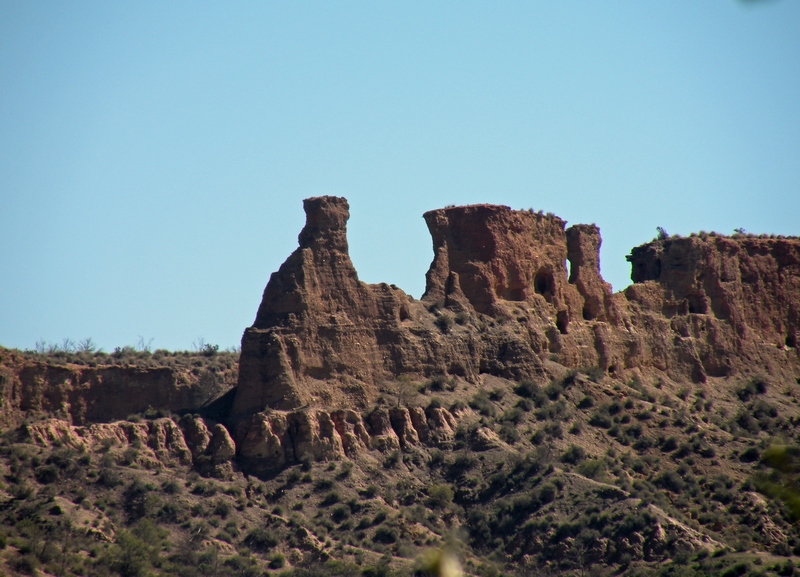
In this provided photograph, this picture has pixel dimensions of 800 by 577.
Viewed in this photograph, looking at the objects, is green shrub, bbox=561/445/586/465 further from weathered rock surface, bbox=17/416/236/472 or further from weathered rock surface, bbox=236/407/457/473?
weathered rock surface, bbox=17/416/236/472

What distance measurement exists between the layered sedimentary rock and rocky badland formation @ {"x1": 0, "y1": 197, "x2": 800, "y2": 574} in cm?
8

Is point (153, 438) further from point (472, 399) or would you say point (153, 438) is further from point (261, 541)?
point (472, 399)

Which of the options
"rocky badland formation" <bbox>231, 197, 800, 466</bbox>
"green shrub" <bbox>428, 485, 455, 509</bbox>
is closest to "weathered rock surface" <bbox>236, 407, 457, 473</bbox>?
"rocky badland formation" <bbox>231, 197, 800, 466</bbox>

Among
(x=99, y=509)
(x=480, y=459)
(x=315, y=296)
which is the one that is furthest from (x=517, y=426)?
(x=99, y=509)

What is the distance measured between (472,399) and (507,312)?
498cm

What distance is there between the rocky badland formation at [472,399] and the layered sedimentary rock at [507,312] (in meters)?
0.08

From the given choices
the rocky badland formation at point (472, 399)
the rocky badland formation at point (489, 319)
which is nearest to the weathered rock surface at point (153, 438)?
the rocky badland formation at point (472, 399)

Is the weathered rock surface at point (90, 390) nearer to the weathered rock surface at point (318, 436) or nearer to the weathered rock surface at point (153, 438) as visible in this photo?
the weathered rock surface at point (153, 438)

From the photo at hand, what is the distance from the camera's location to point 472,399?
148 feet

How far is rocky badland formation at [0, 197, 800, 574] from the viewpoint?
39906 mm

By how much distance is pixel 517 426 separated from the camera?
147 feet

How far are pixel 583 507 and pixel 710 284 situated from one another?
19.7 metres

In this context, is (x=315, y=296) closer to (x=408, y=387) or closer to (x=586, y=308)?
(x=408, y=387)

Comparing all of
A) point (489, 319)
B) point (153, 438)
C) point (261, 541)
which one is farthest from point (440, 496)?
point (489, 319)
